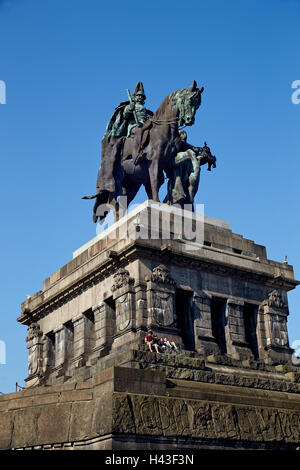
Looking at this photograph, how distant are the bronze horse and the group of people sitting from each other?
840 centimetres

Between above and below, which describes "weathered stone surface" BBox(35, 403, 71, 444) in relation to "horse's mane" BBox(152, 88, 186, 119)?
below

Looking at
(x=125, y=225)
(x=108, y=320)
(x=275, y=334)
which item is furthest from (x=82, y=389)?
(x=275, y=334)

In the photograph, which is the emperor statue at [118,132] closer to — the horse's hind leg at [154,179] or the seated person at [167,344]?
the horse's hind leg at [154,179]

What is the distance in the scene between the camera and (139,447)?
67.7 feet

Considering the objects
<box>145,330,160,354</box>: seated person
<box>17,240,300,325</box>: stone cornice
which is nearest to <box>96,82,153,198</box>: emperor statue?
<box>17,240,300,325</box>: stone cornice

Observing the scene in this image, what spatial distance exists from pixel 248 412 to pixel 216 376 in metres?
3.36

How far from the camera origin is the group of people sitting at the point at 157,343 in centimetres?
2744

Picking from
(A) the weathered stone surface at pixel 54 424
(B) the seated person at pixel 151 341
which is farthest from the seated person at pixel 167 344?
(A) the weathered stone surface at pixel 54 424

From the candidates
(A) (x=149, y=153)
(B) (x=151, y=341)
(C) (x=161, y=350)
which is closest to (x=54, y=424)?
(B) (x=151, y=341)

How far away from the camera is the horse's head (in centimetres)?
3478

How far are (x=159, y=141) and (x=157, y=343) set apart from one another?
1132 cm

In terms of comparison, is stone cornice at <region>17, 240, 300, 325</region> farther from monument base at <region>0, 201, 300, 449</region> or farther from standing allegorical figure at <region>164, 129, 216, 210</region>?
standing allegorical figure at <region>164, 129, 216, 210</region>

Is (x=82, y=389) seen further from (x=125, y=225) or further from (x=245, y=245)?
(x=245, y=245)

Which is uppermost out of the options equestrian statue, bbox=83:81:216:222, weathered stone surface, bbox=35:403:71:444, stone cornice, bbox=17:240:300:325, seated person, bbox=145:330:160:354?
equestrian statue, bbox=83:81:216:222
